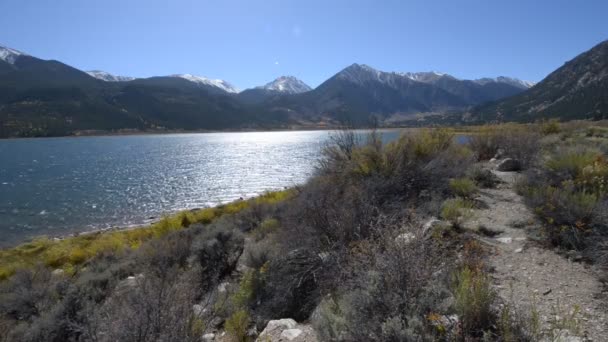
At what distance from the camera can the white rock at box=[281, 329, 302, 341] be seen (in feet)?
14.0

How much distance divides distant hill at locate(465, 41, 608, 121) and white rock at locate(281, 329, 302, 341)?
103 metres

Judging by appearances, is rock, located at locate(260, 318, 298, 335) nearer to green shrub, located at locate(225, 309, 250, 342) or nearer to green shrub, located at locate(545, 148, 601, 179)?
green shrub, located at locate(225, 309, 250, 342)

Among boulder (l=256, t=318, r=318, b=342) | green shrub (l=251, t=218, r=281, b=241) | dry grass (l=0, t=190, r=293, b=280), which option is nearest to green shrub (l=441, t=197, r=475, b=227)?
boulder (l=256, t=318, r=318, b=342)

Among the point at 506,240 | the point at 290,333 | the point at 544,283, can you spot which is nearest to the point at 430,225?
the point at 506,240

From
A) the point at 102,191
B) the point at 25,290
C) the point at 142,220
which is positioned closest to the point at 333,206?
the point at 25,290

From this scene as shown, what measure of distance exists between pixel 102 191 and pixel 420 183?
33093mm

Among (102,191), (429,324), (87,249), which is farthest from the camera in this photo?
(102,191)

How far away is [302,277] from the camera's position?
17.7 feet

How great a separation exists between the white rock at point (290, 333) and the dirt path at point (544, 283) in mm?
2703

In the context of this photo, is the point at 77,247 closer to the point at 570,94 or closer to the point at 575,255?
the point at 575,255

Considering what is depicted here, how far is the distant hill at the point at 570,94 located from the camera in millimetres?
105444

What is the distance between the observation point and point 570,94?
127750 mm

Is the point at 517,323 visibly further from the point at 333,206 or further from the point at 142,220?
the point at 142,220

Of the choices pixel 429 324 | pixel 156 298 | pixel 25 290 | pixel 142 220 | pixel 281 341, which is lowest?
pixel 142 220
